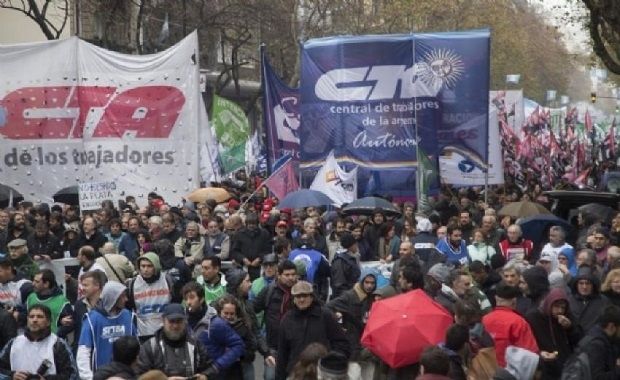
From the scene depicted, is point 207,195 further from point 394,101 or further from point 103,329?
point 103,329

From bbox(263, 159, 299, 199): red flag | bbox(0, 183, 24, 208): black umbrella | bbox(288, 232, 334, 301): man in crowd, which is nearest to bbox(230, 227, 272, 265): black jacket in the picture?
bbox(288, 232, 334, 301): man in crowd

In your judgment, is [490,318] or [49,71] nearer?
[490,318]

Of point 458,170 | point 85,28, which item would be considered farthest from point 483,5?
point 458,170

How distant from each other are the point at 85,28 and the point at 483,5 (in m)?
22.1

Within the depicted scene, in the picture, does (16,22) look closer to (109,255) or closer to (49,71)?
(49,71)

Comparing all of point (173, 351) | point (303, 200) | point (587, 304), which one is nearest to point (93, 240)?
point (303, 200)

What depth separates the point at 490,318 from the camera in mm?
8180

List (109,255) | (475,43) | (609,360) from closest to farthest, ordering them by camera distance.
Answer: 1. (609,360)
2. (109,255)
3. (475,43)

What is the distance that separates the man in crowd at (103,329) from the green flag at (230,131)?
1716 cm

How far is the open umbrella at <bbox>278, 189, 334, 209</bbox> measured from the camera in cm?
1725

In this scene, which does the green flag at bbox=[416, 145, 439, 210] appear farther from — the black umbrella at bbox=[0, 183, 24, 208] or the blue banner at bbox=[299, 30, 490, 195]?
the black umbrella at bbox=[0, 183, 24, 208]

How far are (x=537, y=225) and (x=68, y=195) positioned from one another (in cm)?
669

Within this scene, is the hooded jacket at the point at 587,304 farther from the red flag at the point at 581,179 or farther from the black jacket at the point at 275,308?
the red flag at the point at 581,179

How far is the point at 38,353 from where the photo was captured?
816cm
